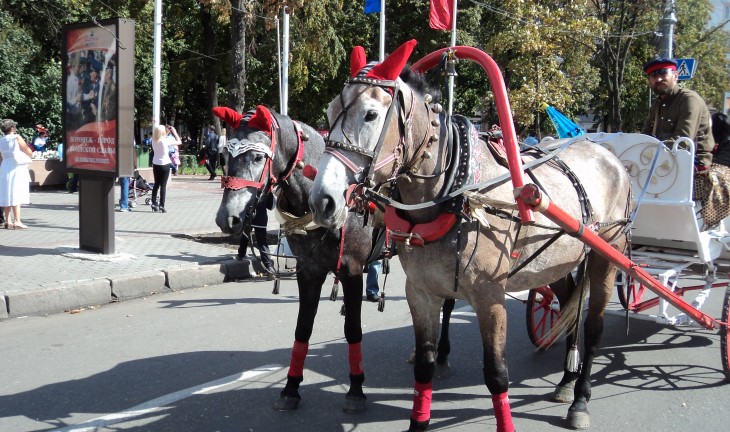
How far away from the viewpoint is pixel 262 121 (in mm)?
4348

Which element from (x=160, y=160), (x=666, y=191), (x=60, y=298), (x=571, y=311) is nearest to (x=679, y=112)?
(x=666, y=191)

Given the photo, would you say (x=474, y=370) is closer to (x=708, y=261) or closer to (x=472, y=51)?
(x=708, y=261)

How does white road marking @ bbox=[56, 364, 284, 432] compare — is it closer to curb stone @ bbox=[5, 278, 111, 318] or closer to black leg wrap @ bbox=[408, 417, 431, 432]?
black leg wrap @ bbox=[408, 417, 431, 432]

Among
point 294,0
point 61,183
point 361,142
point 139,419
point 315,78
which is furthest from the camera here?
point 315,78

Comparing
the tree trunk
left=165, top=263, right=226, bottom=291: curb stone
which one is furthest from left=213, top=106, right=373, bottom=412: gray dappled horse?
the tree trunk

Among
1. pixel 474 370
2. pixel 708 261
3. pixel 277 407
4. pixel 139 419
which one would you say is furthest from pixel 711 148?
pixel 139 419

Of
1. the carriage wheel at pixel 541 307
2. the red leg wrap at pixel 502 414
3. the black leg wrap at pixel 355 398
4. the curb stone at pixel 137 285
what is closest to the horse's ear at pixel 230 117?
the black leg wrap at pixel 355 398

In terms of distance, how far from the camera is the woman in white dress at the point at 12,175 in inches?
459

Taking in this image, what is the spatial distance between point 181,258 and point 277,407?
5.66 meters

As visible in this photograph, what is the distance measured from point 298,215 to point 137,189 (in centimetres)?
1320

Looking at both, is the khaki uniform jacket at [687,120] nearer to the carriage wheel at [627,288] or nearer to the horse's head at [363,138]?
the carriage wheel at [627,288]

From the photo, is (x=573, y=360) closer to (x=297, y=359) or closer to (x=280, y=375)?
(x=297, y=359)

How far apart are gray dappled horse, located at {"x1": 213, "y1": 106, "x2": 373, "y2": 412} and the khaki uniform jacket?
2.98 m

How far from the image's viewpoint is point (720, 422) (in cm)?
462
